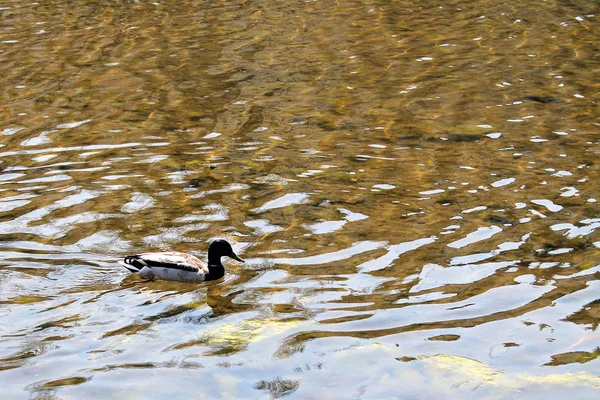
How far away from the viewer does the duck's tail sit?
8742 millimetres

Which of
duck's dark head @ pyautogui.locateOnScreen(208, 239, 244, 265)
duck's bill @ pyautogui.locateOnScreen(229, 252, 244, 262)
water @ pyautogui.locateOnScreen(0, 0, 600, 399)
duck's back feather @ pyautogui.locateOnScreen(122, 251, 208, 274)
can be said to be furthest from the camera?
duck's bill @ pyautogui.locateOnScreen(229, 252, 244, 262)

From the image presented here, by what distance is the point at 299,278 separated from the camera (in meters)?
8.84

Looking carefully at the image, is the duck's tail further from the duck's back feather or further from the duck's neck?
the duck's neck

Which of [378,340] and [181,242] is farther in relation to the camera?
[181,242]

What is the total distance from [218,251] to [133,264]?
80 centimetres

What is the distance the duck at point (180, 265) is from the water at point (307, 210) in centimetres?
16

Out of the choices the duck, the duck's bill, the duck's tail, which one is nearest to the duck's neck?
the duck

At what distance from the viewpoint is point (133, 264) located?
8.81 m

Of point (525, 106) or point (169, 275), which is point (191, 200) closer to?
point (169, 275)

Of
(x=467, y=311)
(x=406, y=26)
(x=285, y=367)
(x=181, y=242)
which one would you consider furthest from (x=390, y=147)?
(x=406, y=26)

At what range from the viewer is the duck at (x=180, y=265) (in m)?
8.70

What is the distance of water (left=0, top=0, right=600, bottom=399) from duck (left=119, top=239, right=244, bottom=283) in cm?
16

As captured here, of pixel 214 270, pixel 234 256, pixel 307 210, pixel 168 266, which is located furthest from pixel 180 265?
pixel 307 210

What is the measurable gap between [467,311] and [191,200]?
391 centimetres
